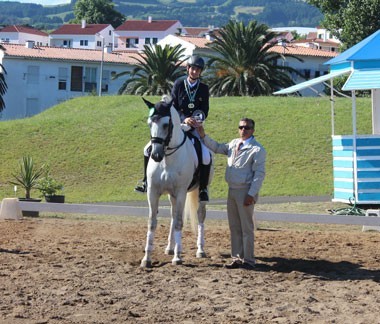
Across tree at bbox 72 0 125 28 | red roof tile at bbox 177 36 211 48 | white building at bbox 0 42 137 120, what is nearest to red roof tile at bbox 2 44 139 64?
white building at bbox 0 42 137 120

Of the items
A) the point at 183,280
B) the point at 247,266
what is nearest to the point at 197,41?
the point at 247,266

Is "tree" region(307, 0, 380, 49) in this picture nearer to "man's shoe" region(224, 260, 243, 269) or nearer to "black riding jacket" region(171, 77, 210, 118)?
"black riding jacket" region(171, 77, 210, 118)

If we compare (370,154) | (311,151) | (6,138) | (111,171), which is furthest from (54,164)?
(370,154)

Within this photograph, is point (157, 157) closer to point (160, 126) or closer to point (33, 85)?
point (160, 126)

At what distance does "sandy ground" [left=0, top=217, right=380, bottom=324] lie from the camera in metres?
8.97

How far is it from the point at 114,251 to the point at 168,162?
206 cm

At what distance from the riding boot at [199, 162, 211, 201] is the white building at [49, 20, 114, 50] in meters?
132

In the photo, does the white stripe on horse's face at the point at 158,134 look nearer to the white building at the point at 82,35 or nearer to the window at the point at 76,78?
the window at the point at 76,78

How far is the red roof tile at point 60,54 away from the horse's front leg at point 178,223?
66.3 metres

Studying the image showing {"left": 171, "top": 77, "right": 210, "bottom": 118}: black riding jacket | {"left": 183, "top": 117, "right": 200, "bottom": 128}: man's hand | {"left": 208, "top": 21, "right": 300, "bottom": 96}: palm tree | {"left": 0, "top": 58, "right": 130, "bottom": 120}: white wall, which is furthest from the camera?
{"left": 0, "top": 58, "right": 130, "bottom": 120}: white wall

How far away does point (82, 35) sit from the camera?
481 feet

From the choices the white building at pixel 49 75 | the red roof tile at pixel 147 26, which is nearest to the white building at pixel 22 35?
the red roof tile at pixel 147 26

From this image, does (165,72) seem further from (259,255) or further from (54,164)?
(259,255)

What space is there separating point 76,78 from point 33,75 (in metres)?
4.55
